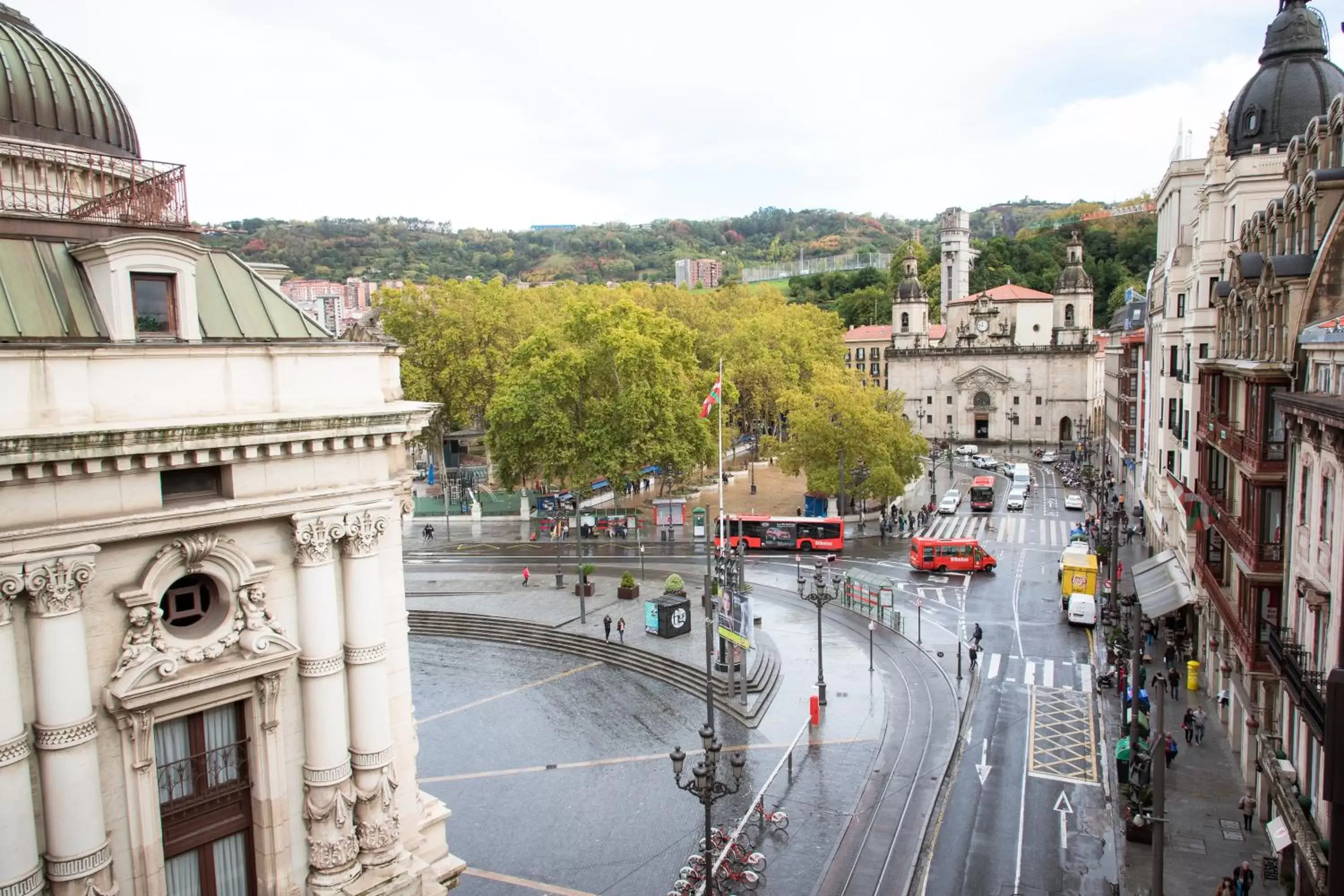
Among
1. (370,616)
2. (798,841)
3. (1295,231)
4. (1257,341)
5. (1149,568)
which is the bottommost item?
(798,841)

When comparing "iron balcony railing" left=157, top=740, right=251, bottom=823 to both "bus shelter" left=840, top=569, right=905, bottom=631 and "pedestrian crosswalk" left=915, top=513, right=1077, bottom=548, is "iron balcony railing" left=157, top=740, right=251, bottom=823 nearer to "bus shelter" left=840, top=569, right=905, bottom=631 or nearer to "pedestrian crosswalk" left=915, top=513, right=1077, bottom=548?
"bus shelter" left=840, top=569, right=905, bottom=631

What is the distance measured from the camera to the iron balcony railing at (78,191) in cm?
1475

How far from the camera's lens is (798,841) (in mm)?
22781

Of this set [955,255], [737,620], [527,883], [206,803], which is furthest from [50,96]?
[955,255]

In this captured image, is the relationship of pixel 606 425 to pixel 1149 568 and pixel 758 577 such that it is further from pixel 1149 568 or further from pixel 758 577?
pixel 1149 568

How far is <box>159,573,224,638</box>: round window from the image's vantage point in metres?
13.5

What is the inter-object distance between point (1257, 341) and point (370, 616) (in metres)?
22.8

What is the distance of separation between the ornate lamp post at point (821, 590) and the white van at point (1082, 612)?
9.61 meters

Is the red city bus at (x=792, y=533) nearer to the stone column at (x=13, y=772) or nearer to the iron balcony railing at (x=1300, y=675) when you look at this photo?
the iron balcony railing at (x=1300, y=675)

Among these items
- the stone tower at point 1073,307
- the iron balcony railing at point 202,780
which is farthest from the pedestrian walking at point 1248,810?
the stone tower at point 1073,307

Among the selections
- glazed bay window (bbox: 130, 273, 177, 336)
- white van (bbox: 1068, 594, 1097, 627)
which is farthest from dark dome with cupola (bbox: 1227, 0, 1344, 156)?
glazed bay window (bbox: 130, 273, 177, 336)

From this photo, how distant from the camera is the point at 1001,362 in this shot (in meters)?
99.7

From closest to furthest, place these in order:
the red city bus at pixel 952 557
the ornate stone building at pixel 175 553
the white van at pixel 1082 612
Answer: the ornate stone building at pixel 175 553, the white van at pixel 1082 612, the red city bus at pixel 952 557

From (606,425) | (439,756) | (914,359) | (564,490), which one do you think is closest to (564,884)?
(439,756)
